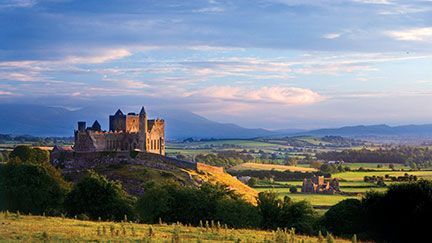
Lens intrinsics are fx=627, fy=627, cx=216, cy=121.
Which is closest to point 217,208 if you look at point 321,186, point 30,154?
point 30,154

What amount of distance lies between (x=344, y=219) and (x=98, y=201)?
20942 millimetres

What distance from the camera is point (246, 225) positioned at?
4994 cm

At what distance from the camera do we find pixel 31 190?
60.1 metres

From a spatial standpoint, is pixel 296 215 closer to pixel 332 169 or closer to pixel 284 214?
pixel 284 214

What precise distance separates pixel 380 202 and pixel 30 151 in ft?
202

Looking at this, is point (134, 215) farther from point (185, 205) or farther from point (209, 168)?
point (209, 168)

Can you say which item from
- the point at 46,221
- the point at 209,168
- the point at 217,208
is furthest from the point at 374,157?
the point at 46,221

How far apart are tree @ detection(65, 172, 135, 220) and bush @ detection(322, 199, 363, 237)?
1661 cm

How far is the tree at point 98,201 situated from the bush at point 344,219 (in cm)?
1661

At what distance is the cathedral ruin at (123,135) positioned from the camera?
92.4 meters

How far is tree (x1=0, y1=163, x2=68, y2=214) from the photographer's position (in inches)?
2313

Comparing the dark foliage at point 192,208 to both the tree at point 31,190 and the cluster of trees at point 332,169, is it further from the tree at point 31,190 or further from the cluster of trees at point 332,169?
the cluster of trees at point 332,169

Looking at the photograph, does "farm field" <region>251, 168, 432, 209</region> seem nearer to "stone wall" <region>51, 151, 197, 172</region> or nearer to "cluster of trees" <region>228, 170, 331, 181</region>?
"cluster of trees" <region>228, 170, 331, 181</region>

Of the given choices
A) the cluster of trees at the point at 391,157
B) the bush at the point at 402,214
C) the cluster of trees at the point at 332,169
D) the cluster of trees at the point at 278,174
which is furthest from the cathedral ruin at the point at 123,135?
the cluster of trees at the point at 391,157
